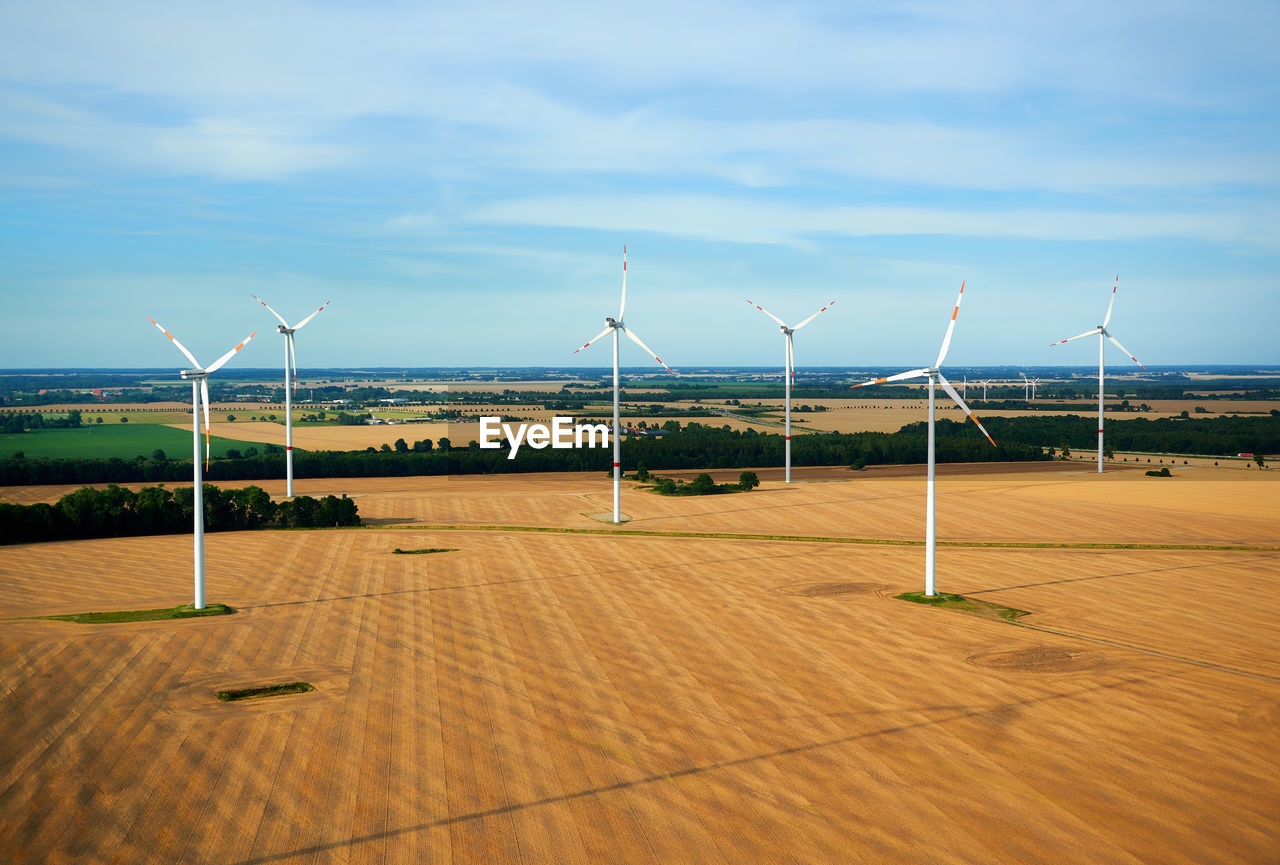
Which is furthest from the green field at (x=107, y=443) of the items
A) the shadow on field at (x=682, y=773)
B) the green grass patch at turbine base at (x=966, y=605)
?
the shadow on field at (x=682, y=773)

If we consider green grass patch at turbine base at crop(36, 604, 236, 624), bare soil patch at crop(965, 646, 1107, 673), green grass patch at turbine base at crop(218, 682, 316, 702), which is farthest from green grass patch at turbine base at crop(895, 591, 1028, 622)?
green grass patch at turbine base at crop(36, 604, 236, 624)

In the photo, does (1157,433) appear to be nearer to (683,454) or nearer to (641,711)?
(683,454)

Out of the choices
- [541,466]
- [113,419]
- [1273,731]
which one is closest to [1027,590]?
[1273,731]

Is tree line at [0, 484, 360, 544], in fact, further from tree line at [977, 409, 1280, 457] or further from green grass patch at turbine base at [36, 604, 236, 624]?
tree line at [977, 409, 1280, 457]

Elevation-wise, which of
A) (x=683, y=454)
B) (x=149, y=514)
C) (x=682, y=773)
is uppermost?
(x=683, y=454)

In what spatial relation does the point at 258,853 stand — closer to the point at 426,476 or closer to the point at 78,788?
the point at 78,788

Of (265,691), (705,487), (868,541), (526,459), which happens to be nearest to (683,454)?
(526,459)
